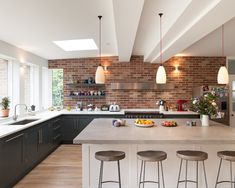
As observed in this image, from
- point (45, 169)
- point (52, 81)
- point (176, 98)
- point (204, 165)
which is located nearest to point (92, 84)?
point (52, 81)

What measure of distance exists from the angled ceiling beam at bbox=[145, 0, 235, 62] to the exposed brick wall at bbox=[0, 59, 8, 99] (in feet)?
11.3

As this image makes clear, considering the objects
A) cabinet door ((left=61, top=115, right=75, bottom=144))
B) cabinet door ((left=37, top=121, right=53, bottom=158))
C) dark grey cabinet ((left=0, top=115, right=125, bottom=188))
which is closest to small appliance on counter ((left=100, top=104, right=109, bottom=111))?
dark grey cabinet ((left=0, top=115, right=125, bottom=188))

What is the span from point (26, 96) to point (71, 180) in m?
2.91

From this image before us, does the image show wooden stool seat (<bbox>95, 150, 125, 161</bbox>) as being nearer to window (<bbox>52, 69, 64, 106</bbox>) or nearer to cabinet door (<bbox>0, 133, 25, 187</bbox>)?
cabinet door (<bbox>0, 133, 25, 187</bbox>)

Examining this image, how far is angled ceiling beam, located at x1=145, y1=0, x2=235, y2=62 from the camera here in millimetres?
2328

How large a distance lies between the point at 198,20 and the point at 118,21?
1.02 metres

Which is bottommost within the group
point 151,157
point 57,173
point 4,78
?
point 57,173

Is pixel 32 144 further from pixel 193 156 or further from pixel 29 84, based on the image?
pixel 193 156

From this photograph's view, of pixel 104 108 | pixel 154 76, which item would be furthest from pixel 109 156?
pixel 154 76

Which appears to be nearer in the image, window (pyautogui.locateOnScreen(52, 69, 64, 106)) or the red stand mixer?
A: the red stand mixer

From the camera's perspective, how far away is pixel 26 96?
554cm

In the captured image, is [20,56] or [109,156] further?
[20,56]

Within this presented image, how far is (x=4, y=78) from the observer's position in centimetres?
471

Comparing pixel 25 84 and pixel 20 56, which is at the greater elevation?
pixel 20 56
